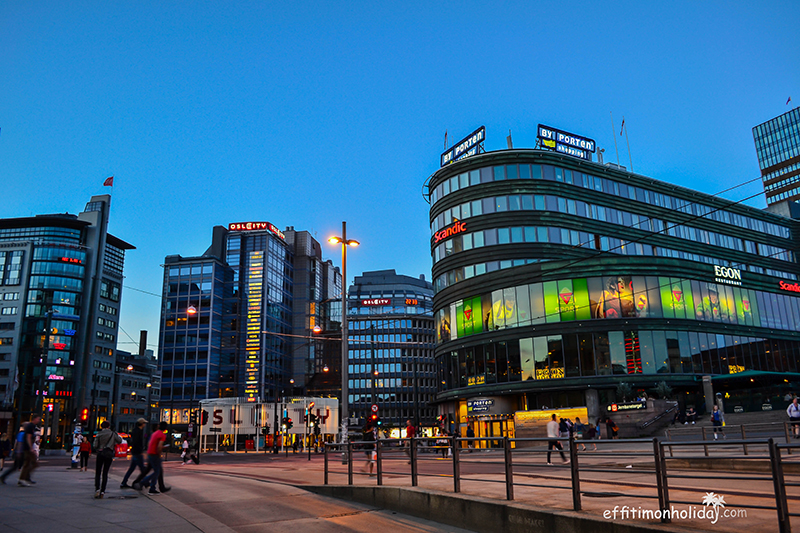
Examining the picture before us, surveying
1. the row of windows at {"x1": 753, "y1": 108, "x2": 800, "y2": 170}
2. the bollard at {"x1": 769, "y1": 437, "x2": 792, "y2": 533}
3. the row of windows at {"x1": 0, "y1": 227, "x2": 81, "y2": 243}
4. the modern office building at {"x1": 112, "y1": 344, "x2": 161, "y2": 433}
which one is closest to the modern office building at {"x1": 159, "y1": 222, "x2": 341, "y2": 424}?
the row of windows at {"x1": 0, "y1": 227, "x2": 81, "y2": 243}

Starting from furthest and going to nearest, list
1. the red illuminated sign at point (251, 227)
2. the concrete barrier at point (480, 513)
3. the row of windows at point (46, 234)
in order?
the row of windows at point (46, 234), the red illuminated sign at point (251, 227), the concrete barrier at point (480, 513)

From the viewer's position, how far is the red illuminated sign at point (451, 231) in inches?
2158

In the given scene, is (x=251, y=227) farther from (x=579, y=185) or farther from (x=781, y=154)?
(x=781, y=154)

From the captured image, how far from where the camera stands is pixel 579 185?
5634 cm

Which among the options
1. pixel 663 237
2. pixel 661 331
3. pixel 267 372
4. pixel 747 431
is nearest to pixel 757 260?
pixel 663 237

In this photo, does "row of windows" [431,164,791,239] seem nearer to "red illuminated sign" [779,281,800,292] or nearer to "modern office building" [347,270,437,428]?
"red illuminated sign" [779,281,800,292]

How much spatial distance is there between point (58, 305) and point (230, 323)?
1457 inches

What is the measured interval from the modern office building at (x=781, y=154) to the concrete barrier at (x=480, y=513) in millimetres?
191730

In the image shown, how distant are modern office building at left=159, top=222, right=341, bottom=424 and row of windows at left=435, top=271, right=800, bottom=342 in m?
63.2

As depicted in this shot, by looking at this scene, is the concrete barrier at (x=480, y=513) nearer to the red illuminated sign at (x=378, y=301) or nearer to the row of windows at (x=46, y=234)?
the red illuminated sign at (x=378, y=301)

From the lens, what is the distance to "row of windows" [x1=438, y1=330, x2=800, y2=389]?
47000mm

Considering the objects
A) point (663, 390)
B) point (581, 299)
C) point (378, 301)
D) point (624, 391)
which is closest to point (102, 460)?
point (624, 391)

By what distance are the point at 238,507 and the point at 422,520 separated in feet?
12.3

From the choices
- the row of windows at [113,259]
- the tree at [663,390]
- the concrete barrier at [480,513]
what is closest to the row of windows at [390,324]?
the row of windows at [113,259]
